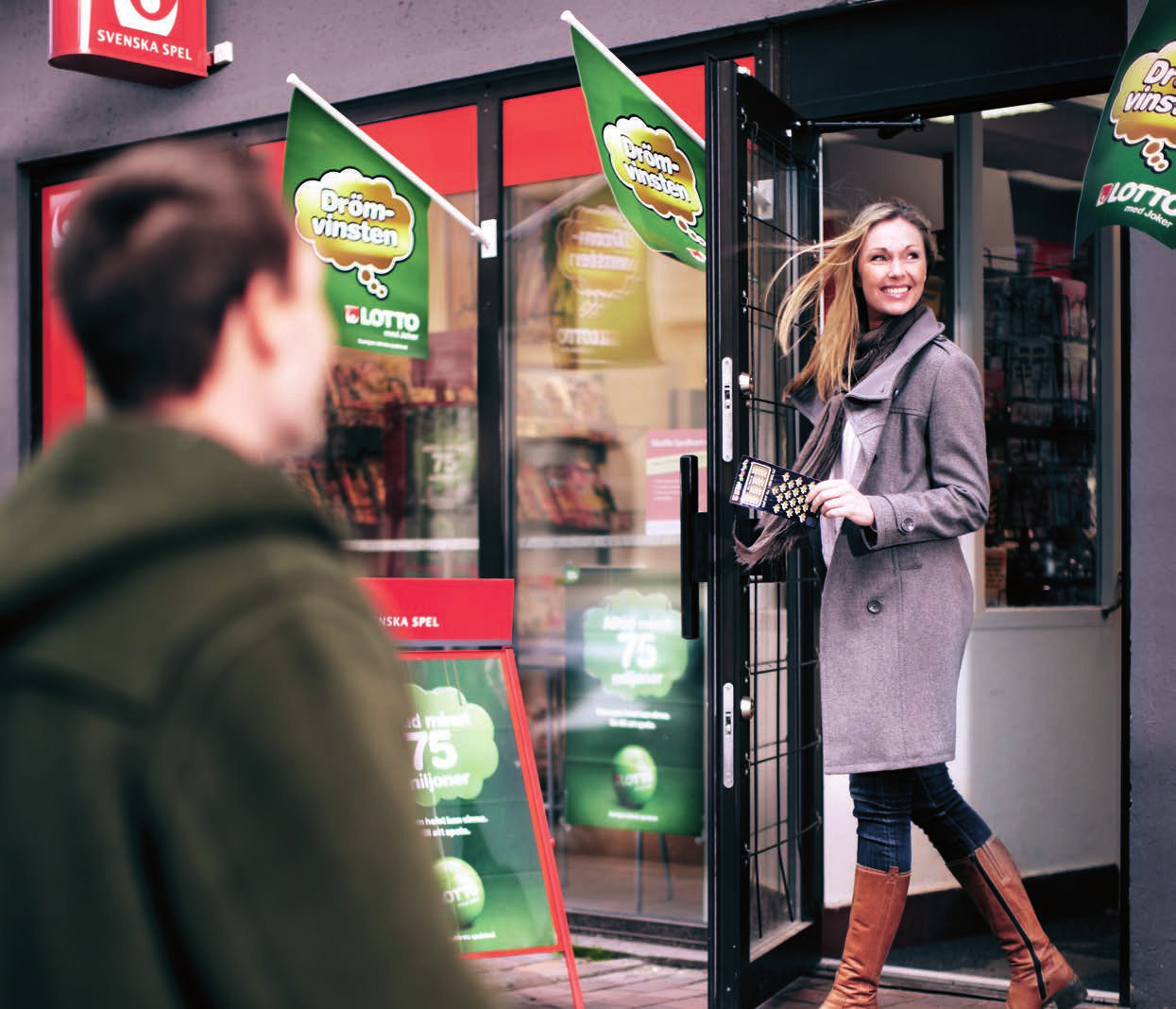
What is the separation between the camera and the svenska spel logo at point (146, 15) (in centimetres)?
627

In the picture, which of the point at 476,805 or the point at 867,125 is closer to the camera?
the point at 476,805

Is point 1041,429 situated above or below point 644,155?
below

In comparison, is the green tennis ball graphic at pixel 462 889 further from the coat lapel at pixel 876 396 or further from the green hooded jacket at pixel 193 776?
the green hooded jacket at pixel 193 776

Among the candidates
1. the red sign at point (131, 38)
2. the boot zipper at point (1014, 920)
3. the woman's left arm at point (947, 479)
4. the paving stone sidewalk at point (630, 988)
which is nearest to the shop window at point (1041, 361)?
the paving stone sidewalk at point (630, 988)

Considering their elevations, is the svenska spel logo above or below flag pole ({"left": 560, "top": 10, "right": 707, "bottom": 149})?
above

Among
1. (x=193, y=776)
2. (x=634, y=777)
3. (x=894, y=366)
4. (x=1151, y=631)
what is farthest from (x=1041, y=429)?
(x=193, y=776)

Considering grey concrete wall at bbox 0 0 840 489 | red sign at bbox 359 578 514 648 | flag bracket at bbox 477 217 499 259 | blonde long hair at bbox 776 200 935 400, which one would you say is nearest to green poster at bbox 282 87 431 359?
flag bracket at bbox 477 217 499 259

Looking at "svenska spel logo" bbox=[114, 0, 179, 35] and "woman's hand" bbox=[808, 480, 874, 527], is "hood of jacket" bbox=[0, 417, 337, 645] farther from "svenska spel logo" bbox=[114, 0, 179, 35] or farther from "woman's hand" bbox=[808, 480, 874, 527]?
"svenska spel logo" bbox=[114, 0, 179, 35]

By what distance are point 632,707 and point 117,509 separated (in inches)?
182

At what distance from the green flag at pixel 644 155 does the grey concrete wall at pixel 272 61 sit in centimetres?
82

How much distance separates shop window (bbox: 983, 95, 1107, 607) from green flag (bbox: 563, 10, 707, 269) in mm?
1491

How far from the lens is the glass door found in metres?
4.06

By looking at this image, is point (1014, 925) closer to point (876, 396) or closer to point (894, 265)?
point (876, 396)

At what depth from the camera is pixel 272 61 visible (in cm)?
637
